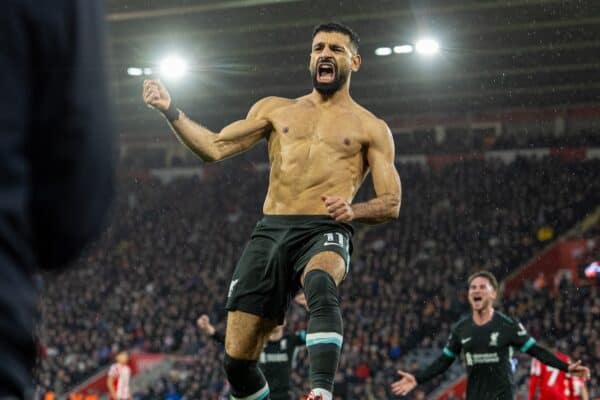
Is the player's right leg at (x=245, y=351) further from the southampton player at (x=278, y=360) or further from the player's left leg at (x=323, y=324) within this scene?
the southampton player at (x=278, y=360)

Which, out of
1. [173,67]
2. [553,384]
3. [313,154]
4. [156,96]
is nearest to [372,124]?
[313,154]

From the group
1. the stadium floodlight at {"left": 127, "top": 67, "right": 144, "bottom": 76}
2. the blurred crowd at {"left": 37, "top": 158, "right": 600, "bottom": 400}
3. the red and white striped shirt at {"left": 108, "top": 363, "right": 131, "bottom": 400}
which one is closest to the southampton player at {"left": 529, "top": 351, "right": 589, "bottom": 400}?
the red and white striped shirt at {"left": 108, "top": 363, "right": 131, "bottom": 400}

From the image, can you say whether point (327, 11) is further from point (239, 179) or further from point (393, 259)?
point (239, 179)

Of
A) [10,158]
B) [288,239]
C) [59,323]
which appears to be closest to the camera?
[10,158]

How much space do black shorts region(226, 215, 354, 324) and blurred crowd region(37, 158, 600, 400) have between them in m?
14.9

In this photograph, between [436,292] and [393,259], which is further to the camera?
[393,259]

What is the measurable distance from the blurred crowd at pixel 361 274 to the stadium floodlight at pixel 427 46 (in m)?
6.12

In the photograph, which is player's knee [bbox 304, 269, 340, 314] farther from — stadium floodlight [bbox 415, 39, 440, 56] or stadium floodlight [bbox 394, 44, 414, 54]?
stadium floodlight [bbox 394, 44, 414, 54]

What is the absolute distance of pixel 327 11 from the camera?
2198 cm

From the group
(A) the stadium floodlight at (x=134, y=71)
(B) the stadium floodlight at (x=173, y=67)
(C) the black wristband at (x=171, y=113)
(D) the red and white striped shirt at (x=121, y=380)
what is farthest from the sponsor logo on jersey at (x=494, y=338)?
(A) the stadium floodlight at (x=134, y=71)

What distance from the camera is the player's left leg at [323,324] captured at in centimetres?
486

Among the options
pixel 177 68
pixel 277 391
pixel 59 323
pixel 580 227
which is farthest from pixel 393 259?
pixel 277 391

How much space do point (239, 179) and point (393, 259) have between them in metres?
9.03

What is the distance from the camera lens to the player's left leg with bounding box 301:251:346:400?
4.86 meters
